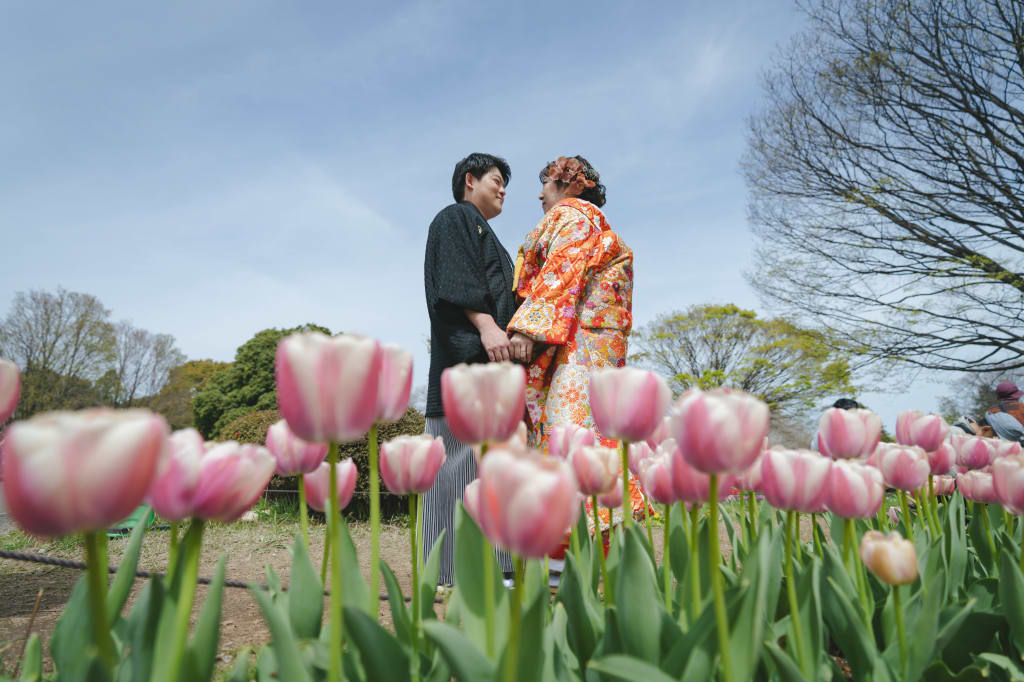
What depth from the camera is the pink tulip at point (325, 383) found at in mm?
583

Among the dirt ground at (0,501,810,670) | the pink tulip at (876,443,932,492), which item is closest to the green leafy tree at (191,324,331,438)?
the dirt ground at (0,501,810,670)

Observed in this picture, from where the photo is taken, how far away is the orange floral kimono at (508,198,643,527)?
2.52 meters

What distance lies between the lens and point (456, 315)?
276 centimetres

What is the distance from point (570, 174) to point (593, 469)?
7.76 ft

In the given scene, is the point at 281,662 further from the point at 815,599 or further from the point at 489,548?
the point at 815,599

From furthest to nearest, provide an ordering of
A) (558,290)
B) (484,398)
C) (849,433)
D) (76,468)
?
(558,290) < (849,433) < (484,398) < (76,468)

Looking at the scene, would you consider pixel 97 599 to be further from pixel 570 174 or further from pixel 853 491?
pixel 570 174

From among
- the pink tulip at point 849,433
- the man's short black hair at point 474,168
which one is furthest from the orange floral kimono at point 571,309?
the pink tulip at point 849,433

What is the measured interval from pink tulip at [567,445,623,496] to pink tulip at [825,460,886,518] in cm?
34

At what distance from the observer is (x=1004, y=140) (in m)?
8.85

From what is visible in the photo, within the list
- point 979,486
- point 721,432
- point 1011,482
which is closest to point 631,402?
point 721,432

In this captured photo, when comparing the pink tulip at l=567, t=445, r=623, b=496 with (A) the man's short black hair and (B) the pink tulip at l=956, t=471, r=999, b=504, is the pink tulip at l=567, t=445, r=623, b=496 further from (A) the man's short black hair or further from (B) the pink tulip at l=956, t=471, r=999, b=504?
(A) the man's short black hair

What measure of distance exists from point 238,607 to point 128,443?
279 cm

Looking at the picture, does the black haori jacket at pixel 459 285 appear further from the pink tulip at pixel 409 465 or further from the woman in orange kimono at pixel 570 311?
the pink tulip at pixel 409 465
